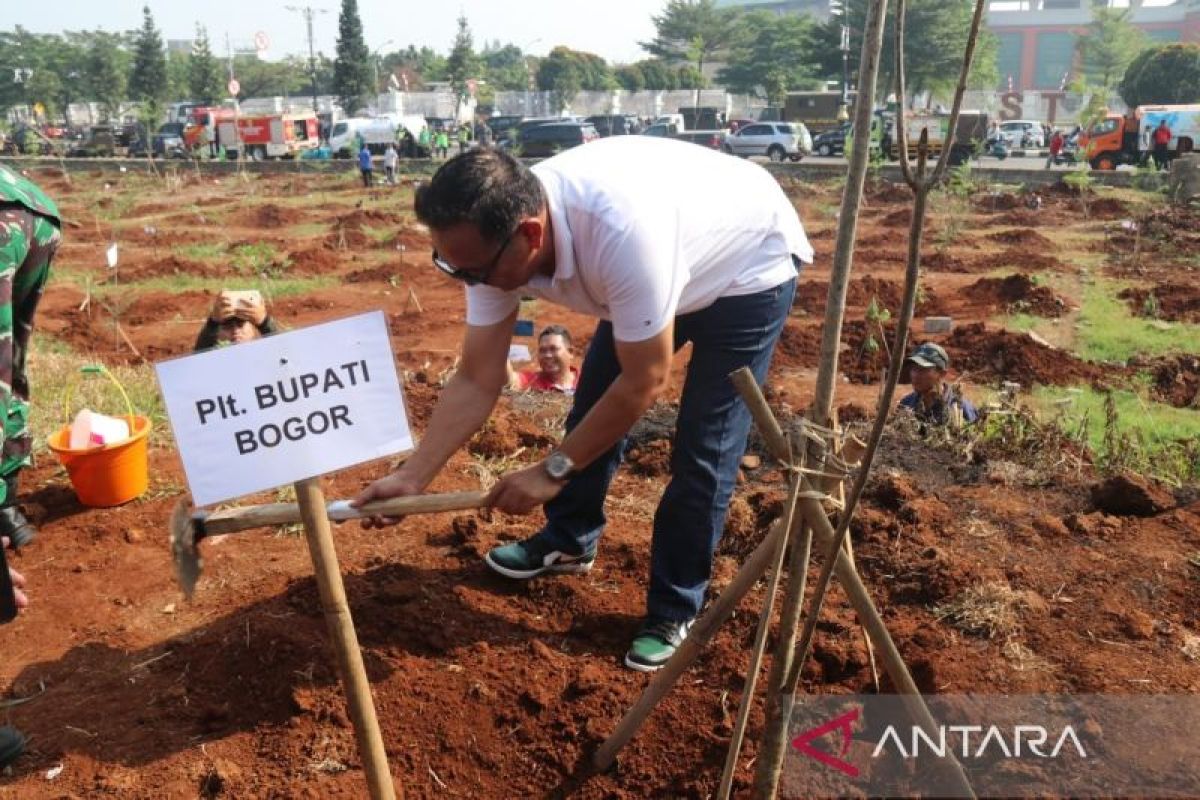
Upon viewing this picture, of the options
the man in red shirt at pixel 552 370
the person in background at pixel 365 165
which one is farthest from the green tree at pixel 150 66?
the man in red shirt at pixel 552 370

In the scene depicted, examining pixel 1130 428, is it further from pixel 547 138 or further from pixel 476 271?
pixel 547 138

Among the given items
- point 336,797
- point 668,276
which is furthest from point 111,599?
point 668,276

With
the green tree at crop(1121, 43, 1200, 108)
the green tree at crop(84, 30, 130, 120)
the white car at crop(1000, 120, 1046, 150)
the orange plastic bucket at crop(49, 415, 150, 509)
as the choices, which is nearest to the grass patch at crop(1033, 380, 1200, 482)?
the orange plastic bucket at crop(49, 415, 150, 509)

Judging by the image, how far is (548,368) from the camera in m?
5.44

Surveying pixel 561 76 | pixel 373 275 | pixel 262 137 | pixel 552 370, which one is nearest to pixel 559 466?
pixel 552 370

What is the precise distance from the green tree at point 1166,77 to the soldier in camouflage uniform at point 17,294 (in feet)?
142

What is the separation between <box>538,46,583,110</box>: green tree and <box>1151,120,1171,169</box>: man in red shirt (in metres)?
37.0

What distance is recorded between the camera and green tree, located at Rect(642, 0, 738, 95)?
62.0m

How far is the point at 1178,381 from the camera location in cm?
620

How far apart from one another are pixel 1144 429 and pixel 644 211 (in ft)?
14.8

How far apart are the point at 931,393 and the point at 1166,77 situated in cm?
4075

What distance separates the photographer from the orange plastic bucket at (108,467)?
11.6ft

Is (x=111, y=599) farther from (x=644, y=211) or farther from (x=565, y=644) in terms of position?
(x=644, y=211)

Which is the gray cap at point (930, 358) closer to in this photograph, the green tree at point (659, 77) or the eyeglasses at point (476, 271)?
the eyeglasses at point (476, 271)
